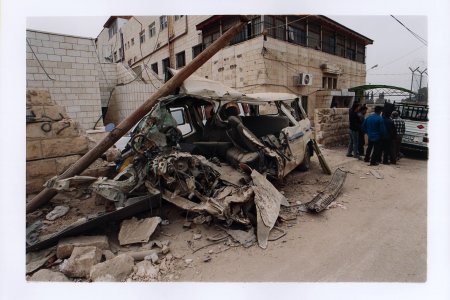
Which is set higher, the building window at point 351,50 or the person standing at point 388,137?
the building window at point 351,50

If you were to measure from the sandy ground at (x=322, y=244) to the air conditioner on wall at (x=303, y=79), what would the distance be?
8463mm

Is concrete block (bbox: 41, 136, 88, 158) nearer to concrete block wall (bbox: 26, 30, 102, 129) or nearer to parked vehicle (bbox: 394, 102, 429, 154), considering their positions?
concrete block wall (bbox: 26, 30, 102, 129)

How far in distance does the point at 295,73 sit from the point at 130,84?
7.59 meters

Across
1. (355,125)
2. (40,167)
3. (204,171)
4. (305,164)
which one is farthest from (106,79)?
(355,125)

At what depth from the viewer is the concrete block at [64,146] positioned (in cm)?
440

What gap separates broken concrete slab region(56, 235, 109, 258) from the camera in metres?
2.96

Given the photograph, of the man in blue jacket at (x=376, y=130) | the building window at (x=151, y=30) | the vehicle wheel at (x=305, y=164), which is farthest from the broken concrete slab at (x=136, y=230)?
the building window at (x=151, y=30)

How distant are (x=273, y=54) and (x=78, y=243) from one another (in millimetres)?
10327

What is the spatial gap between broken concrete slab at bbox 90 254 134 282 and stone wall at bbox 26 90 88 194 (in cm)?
259

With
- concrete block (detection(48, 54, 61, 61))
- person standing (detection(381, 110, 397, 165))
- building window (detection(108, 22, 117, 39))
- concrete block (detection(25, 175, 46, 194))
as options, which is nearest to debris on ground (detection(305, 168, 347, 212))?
person standing (detection(381, 110, 397, 165))

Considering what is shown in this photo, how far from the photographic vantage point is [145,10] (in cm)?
287

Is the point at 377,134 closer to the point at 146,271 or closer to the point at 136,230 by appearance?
the point at 136,230

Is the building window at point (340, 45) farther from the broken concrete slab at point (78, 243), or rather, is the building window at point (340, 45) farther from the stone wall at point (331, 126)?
the broken concrete slab at point (78, 243)

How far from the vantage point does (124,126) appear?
4.15m
